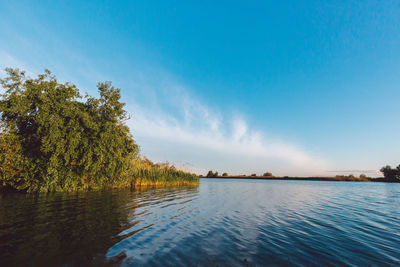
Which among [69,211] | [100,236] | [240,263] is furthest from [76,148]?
[240,263]

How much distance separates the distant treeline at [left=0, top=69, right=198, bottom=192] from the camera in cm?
1805

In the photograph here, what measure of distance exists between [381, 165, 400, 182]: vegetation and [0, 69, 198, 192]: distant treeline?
16267 centimetres

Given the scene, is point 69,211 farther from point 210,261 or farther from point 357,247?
point 357,247

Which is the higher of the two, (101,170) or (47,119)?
(47,119)

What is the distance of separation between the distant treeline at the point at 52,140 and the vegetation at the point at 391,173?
534 ft

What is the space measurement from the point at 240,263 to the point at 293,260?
6.62 feet

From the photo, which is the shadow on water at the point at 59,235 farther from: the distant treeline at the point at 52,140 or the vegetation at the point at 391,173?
the vegetation at the point at 391,173

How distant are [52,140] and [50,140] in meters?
1.09

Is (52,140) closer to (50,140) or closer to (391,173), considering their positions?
(50,140)

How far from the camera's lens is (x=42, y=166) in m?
18.8

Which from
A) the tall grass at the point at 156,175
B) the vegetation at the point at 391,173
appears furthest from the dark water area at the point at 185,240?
the vegetation at the point at 391,173

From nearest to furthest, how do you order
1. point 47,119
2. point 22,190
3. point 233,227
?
point 233,227 → point 47,119 → point 22,190

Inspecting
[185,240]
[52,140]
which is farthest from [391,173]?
[52,140]

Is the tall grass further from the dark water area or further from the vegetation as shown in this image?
the vegetation
